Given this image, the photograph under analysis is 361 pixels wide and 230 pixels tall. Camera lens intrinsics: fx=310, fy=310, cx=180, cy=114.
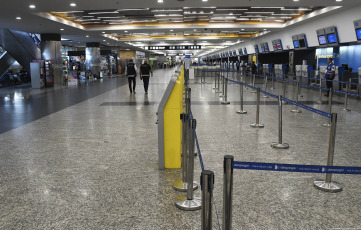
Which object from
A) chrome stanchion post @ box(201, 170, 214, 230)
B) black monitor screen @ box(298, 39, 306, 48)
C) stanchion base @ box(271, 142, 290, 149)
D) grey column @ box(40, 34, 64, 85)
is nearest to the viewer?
chrome stanchion post @ box(201, 170, 214, 230)

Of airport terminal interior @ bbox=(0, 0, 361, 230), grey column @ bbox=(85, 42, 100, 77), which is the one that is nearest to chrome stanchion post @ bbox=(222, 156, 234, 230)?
airport terminal interior @ bbox=(0, 0, 361, 230)

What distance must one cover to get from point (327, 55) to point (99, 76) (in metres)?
21.6

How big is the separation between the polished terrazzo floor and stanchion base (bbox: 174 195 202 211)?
0.21 ft

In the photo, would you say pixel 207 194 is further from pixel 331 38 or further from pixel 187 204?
pixel 331 38

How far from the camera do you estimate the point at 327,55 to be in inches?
781

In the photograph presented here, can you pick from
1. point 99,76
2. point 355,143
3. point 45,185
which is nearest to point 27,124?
point 45,185

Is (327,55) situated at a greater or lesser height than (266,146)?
greater

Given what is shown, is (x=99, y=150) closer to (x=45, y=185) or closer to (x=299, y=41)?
(x=45, y=185)

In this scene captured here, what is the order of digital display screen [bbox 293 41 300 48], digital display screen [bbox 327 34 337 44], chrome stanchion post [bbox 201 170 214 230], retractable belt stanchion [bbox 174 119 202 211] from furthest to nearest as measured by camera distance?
digital display screen [bbox 293 41 300 48], digital display screen [bbox 327 34 337 44], retractable belt stanchion [bbox 174 119 202 211], chrome stanchion post [bbox 201 170 214 230]

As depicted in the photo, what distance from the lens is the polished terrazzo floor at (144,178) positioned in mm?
3318

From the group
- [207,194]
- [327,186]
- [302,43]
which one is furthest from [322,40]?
[207,194]

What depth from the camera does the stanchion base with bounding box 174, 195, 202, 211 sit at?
3518 mm

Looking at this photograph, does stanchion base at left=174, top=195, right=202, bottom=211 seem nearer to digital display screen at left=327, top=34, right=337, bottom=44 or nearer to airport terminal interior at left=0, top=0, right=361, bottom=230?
airport terminal interior at left=0, top=0, right=361, bottom=230

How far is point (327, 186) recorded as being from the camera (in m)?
4.10
